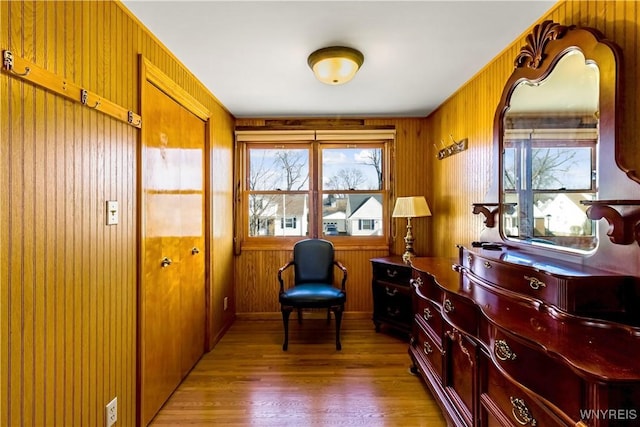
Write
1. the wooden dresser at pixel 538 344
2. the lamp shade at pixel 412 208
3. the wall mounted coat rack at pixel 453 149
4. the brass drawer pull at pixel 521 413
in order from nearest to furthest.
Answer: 1. the wooden dresser at pixel 538 344
2. the brass drawer pull at pixel 521 413
3. the wall mounted coat rack at pixel 453 149
4. the lamp shade at pixel 412 208

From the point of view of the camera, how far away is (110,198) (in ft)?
4.90

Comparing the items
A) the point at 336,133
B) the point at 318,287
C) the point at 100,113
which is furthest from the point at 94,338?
the point at 336,133

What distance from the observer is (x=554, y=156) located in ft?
4.92

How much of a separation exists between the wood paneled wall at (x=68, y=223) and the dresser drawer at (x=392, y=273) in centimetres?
222

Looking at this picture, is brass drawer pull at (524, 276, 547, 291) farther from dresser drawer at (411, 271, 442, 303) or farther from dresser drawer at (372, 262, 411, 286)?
dresser drawer at (372, 262, 411, 286)

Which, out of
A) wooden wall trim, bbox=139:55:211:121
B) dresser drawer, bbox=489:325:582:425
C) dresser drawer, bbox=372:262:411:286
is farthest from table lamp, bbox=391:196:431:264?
wooden wall trim, bbox=139:55:211:121

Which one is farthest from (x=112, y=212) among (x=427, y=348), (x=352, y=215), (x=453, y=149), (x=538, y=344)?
(x=453, y=149)

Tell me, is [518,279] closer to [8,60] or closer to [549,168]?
[549,168]

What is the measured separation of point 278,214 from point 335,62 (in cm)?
203

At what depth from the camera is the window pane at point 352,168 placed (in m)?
3.62

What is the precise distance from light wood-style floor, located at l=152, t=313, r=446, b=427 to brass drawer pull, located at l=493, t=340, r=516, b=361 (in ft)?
3.37

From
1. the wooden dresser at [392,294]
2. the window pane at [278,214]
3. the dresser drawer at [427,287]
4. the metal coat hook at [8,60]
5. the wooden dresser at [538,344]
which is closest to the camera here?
the wooden dresser at [538,344]

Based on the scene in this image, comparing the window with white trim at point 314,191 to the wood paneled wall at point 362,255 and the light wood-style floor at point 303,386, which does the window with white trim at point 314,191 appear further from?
the light wood-style floor at point 303,386

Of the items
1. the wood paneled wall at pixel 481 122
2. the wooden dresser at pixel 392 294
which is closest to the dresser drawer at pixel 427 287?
the wood paneled wall at pixel 481 122
